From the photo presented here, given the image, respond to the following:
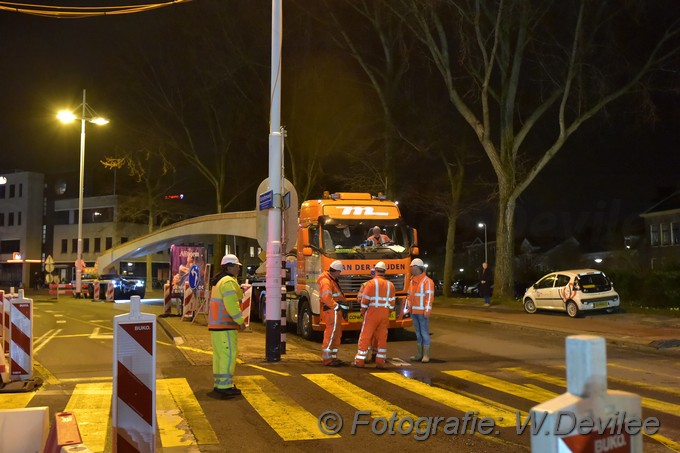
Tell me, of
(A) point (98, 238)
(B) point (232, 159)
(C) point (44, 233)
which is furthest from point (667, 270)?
(C) point (44, 233)

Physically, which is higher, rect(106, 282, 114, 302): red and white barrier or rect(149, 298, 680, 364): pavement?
rect(106, 282, 114, 302): red and white barrier

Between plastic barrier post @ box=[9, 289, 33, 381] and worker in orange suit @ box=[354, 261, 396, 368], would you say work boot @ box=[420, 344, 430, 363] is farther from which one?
plastic barrier post @ box=[9, 289, 33, 381]

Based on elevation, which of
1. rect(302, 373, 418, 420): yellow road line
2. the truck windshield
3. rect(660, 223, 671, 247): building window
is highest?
rect(660, 223, 671, 247): building window

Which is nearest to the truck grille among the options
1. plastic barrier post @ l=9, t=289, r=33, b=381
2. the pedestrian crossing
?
the pedestrian crossing

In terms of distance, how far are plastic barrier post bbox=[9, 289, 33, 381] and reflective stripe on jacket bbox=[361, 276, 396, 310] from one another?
17.6ft

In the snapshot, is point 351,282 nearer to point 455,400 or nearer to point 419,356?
point 419,356

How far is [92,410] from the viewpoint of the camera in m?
7.65

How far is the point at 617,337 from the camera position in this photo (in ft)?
48.8

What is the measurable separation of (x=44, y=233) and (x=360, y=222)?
67.6 meters

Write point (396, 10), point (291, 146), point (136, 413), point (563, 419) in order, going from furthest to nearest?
point (291, 146)
point (396, 10)
point (136, 413)
point (563, 419)

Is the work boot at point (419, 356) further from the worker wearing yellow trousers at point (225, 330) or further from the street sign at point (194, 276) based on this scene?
the street sign at point (194, 276)

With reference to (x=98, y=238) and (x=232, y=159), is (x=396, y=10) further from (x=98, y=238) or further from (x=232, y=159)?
(x=98, y=238)

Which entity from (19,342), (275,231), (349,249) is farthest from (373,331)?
(19,342)

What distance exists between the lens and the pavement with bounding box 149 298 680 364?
12.9 metres
